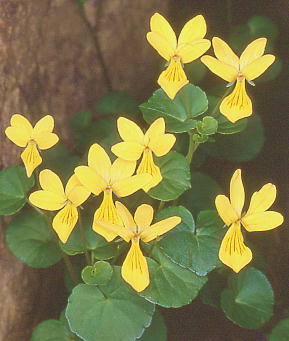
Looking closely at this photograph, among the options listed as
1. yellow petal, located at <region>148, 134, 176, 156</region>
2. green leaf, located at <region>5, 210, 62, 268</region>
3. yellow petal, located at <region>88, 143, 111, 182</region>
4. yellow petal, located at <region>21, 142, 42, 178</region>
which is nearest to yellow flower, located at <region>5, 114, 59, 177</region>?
yellow petal, located at <region>21, 142, 42, 178</region>

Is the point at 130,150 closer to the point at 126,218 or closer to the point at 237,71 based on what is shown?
the point at 126,218

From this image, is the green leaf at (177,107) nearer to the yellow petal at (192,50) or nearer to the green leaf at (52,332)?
the yellow petal at (192,50)

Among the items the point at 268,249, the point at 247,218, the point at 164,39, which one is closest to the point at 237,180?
the point at 247,218

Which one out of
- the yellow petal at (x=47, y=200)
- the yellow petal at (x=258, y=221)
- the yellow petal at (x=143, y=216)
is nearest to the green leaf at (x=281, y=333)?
the yellow petal at (x=258, y=221)

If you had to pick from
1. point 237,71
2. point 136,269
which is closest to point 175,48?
point 237,71

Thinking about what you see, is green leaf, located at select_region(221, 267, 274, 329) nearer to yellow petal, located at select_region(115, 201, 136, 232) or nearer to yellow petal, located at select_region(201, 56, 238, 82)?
yellow petal, located at select_region(115, 201, 136, 232)

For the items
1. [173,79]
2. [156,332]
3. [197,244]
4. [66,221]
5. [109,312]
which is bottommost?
[156,332]

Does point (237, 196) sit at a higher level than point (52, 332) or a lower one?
higher
